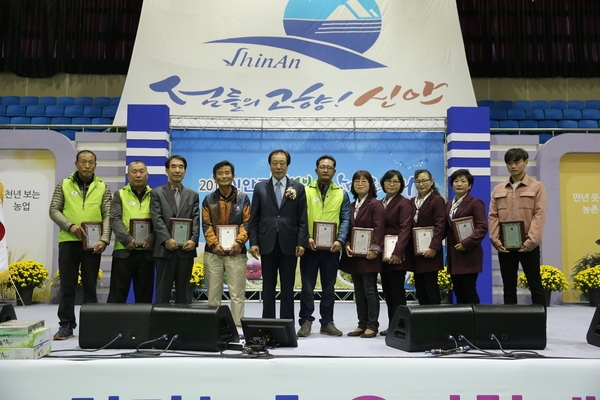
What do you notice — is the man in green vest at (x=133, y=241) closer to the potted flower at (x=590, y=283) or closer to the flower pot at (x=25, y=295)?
the flower pot at (x=25, y=295)

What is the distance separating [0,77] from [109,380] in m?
11.9

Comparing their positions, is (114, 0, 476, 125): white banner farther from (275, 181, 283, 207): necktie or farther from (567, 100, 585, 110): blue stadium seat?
(567, 100, 585, 110): blue stadium seat

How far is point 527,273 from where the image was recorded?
16.2 ft

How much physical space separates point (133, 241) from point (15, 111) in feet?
28.6

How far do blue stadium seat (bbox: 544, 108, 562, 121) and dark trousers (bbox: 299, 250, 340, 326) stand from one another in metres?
8.73

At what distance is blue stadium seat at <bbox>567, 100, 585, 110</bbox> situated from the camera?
12477 millimetres

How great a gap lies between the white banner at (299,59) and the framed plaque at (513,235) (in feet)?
12.2

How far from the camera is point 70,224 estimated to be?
4723mm

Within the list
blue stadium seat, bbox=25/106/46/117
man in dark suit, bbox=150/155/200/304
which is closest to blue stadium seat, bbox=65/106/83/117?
blue stadium seat, bbox=25/106/46/117

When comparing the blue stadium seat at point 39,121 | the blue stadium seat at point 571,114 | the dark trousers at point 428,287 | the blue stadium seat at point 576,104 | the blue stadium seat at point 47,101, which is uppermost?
the blue stadium seat at point 47,101

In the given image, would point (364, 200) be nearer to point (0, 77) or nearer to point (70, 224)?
point (70, 224)

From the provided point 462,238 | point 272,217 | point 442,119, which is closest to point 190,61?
point 442,119

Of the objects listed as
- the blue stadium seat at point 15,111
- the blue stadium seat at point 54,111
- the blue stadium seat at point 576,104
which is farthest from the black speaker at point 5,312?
the blue stadium seat at point 576,104

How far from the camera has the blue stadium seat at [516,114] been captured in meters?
12.0
